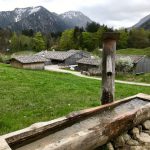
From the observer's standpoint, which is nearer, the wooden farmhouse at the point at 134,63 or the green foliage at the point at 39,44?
the wooden farmhouse at the point at 134,63

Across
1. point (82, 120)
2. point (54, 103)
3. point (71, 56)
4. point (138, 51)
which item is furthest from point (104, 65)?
point (138, 51)

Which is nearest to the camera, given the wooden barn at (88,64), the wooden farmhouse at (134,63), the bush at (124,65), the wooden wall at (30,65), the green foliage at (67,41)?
the bush at (124,65)

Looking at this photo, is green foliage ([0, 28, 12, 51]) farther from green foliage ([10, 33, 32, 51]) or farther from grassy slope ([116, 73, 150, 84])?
grassy slope ([116, 73, 150, 84])

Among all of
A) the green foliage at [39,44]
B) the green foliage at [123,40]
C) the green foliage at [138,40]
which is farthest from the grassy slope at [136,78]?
the green foliage at [39,44]

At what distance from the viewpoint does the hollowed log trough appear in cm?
418

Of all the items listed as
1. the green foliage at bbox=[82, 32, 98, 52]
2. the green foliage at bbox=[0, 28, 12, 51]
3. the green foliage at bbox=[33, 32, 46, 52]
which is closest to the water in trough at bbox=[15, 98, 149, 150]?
the green foliage at bbox=[82, 32, 98, 52]

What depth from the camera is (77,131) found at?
5.38 metres

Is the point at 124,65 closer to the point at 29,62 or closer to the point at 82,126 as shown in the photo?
the point at 29,62

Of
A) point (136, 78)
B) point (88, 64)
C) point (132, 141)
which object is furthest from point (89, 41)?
point (132, 141)

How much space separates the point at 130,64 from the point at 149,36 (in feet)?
165

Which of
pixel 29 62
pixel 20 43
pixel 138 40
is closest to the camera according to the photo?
pixel 29 62

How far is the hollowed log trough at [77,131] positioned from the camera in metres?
4.18

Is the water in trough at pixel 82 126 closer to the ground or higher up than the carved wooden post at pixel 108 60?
closer to the ground

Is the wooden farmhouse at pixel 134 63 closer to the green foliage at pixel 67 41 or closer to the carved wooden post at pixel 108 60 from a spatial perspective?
the green foliage at pixel 67 41
